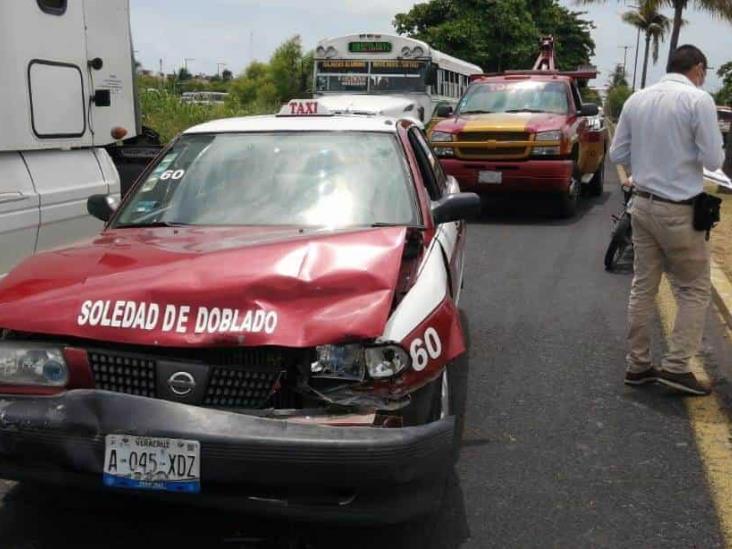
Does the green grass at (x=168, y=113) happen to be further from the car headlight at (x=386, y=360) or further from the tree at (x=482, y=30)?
the tree at (x=482, y=30)

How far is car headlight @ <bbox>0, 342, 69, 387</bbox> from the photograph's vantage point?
305 cm

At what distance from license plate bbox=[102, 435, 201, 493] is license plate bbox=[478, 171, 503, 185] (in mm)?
8988

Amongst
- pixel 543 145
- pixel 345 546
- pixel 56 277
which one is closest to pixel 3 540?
pixel 56 277

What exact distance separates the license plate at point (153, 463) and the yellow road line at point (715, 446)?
2136 mm

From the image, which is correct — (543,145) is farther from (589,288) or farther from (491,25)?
(491,25)

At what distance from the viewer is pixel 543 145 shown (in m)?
11.0

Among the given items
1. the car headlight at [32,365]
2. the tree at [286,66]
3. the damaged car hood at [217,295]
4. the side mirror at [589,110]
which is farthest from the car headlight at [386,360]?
the tree at [286,66]

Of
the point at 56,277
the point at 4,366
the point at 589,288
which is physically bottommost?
the point at 589,288

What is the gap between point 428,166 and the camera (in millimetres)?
5133

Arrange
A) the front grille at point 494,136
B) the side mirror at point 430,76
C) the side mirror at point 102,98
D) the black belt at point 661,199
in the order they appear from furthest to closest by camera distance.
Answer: the side mirror at point 430,76 < the front grille at point 494,136 < the side mirror at point 102,98 < the black belt at point 661,199

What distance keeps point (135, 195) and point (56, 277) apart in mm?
1359

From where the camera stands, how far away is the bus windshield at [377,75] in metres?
18.3

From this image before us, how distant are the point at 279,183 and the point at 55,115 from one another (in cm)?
257

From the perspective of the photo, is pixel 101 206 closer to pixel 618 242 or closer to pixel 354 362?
pixel 354 362
